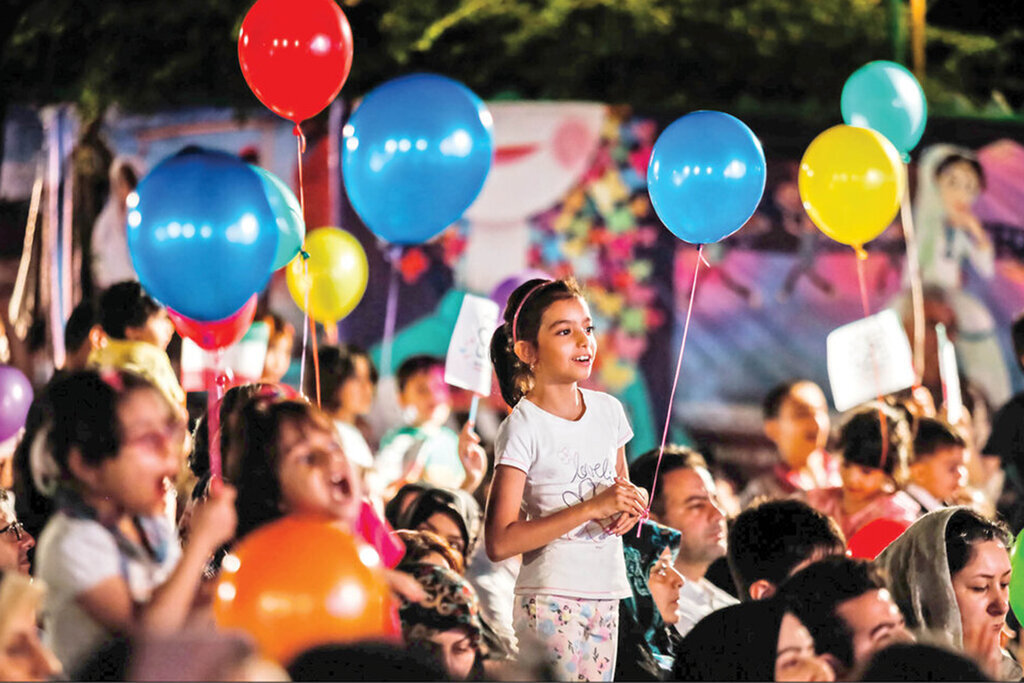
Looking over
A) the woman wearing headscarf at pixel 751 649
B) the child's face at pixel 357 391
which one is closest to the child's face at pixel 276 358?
the child's face at pixel 357 391

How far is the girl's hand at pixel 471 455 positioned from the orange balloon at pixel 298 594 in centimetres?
186

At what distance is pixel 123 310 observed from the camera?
437cm

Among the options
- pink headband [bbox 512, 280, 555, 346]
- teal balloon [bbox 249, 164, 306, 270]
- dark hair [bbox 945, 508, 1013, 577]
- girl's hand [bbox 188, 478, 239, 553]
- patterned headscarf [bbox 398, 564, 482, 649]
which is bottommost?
patterned headscarf [bbox 398, 564, 482, 649]

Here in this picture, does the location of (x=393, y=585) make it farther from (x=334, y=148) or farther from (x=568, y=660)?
(x=334, y=148)

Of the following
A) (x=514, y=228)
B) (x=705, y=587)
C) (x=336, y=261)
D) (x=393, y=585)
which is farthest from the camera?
(x=514, y=228)

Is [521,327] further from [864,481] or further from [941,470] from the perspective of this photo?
[941,470]

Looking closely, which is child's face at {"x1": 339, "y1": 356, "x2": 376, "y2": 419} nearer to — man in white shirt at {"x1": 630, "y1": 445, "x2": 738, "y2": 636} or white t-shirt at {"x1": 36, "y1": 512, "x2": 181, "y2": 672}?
man in white shirt at {"x1": 630, "y1": 445, "x2": 738, "y2": 636}

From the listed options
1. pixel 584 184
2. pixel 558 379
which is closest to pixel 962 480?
pixel 558 379

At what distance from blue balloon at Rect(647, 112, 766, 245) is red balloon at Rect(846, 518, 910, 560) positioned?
3.20 feet

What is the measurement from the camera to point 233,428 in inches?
111

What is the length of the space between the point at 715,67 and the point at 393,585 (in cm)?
687

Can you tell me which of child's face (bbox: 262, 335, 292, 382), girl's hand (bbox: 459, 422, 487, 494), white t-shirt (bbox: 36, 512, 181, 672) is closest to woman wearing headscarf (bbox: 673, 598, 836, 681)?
white t-shirt (bbox: 36, 512, 181, 672)

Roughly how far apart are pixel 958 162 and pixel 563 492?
487 centimetres

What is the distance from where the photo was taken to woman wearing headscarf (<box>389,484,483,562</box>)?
376 centimetres
